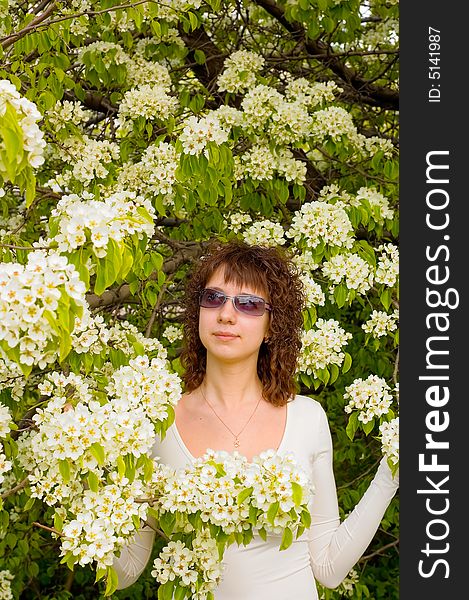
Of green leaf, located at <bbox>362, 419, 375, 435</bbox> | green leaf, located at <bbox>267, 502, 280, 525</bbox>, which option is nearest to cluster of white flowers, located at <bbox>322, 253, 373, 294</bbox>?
green leaf, located at <bbox>362, 419, 375, 435</bbox>

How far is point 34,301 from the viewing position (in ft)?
6.06

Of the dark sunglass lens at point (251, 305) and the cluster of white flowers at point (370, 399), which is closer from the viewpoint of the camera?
the dark sunglass lens at point (251, 305)

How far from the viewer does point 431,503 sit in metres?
2.82

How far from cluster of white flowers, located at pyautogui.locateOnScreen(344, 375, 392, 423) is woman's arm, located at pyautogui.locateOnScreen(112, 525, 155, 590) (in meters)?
0.81

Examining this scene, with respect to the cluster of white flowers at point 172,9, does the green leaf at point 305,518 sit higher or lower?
lower

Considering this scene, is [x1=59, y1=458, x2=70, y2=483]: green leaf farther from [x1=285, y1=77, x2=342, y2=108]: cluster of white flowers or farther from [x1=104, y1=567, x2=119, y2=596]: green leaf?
[x1=285, y1=77, x2=342, y2=108]: cluster of white flowers

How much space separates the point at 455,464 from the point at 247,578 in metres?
0.73

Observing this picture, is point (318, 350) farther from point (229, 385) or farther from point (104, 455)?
point (104, 455)

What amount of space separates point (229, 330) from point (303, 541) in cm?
68

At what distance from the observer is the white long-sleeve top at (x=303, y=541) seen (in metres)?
2.64

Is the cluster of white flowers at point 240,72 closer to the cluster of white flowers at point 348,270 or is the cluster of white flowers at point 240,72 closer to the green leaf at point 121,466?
the cluster of white flowers at point 348,270

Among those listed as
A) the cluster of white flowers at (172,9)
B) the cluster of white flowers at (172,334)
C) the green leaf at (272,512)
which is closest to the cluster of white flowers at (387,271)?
the cluster of white flowers at (172,334)

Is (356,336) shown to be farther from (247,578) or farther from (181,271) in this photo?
(247,578)

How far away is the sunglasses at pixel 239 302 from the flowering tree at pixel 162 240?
0.24 meters
